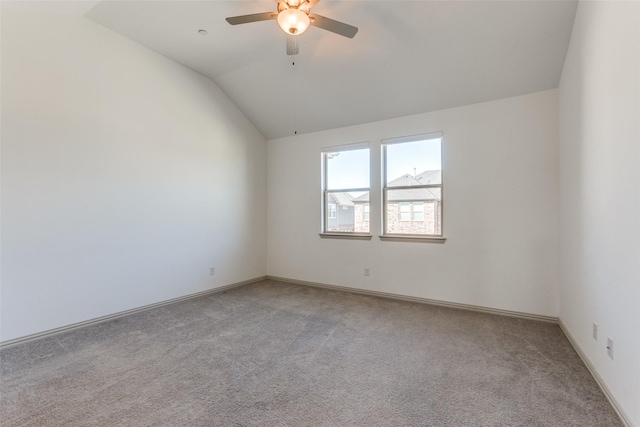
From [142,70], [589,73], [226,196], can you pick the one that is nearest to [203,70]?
[142,70]

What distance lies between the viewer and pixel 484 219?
11.2 ft

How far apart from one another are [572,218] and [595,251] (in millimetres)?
662

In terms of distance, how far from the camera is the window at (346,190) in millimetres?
4387

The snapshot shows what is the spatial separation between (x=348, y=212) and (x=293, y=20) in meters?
2.95

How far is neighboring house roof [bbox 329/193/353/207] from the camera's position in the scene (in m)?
4.55

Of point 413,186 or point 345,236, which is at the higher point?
point 413,186

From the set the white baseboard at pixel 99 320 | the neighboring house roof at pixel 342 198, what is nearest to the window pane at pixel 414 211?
the neighboring house roof at pixel 342 198

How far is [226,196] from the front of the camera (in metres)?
4.54

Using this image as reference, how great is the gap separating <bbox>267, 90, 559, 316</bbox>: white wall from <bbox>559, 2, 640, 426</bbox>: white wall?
14.2 inches

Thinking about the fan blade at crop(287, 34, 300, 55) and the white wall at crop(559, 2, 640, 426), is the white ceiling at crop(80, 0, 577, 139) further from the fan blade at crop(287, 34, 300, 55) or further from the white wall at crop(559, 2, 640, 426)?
the fan blade at crop(287, 34, 300, 55)

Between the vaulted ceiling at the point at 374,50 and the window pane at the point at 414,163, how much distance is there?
47 cm

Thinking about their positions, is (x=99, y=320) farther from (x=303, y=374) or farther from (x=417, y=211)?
(x=417, y=211)

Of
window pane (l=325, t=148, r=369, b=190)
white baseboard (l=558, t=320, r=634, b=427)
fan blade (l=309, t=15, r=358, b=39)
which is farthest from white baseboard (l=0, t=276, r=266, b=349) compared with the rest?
white baseboard (l=558, t=320, r=634, b=427)


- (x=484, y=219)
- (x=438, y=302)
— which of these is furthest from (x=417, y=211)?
(x=438, y=302)
